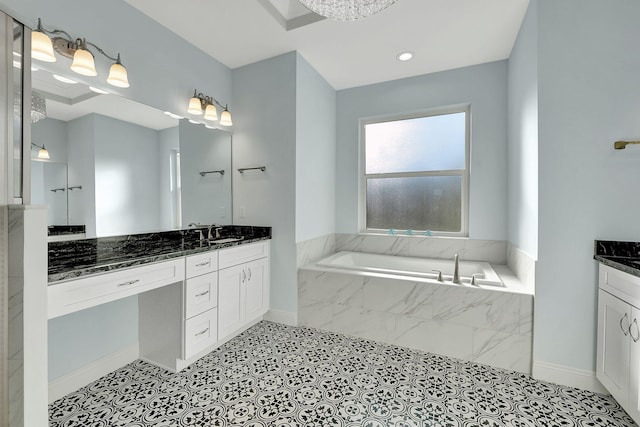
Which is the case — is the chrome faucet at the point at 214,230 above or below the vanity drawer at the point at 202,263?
above

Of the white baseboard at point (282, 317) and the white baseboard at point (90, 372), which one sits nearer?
the white baseboard at point (90, 372)

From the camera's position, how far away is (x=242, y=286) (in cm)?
238

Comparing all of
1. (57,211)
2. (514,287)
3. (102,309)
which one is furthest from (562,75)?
(102,309)

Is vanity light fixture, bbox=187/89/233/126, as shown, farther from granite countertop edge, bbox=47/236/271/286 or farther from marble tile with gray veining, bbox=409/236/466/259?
marble tile with gray veining, bbox=409/236/466/259

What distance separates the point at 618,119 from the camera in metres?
1.63

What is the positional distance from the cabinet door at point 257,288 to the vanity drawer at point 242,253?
6 centimetres

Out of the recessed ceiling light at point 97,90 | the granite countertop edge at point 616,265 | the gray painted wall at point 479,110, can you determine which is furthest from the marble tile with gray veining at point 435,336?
the recessed ceiling light at point 97,90

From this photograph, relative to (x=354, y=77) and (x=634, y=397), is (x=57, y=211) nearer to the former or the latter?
(x=354, y=77)

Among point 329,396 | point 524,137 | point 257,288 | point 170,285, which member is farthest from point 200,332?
point 524,137

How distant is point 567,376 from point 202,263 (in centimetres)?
262

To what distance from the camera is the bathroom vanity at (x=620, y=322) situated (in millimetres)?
1349

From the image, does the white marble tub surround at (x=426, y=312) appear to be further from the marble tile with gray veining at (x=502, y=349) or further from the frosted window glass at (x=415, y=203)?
the frosted window glass at (x=415, y=203)

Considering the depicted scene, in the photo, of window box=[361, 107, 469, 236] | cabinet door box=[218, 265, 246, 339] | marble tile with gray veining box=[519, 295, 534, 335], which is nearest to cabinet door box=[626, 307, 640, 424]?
marble tile with gray veining box=[519, 295, 534, 335]

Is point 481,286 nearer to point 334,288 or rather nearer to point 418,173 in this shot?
point 334,288
